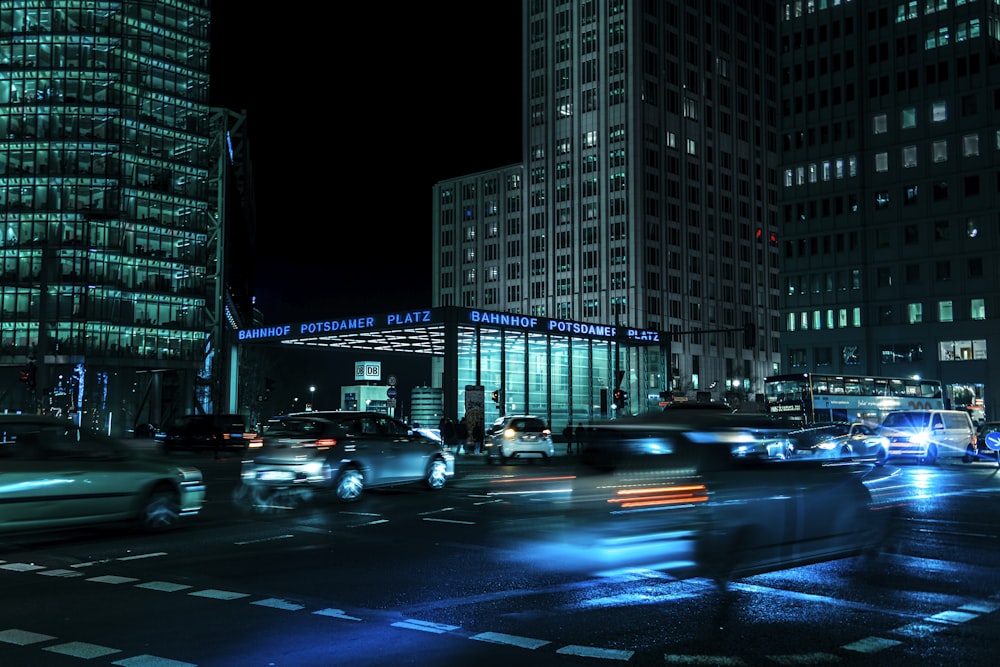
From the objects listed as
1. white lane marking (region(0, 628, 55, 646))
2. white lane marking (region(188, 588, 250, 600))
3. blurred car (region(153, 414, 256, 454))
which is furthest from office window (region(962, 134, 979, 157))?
white lane marking (region(0, 628, 55, 646))

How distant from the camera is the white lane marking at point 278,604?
8141mm

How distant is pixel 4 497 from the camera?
1179 cm

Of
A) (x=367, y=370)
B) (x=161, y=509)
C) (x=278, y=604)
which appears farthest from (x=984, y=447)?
(x=367, y=370)

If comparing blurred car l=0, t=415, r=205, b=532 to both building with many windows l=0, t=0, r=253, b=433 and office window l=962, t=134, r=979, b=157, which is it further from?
office window l=962, t=134, r=979, b=157

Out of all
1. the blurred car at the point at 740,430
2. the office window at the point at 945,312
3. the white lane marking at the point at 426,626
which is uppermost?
the office window at the point at 945,312

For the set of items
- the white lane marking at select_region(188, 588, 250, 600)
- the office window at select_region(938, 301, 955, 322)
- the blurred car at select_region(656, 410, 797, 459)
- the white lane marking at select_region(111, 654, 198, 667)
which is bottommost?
the white lane marking at select_region(188, 588, 250, 600)

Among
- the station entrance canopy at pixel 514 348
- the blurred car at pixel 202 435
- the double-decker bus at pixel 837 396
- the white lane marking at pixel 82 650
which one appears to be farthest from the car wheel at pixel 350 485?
the double-decker bus at pixel 837 396

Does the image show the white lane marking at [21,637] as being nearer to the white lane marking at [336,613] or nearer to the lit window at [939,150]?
the white lane marking at [336,613]

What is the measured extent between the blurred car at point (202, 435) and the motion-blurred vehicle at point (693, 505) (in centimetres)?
3312

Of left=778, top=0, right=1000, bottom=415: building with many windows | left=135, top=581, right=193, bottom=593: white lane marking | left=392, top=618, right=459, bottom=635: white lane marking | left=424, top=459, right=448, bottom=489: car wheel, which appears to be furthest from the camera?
left=778, top=0, right=1000, bottom=415: building with many windows

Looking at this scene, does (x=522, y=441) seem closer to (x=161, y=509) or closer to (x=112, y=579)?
(x=161, y=509)

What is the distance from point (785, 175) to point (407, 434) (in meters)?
82.0

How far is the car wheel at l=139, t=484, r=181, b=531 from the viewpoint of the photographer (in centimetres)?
1368

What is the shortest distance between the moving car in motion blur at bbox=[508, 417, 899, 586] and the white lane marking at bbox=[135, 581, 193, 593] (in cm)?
378
